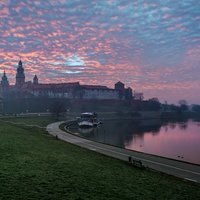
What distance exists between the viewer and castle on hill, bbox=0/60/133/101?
497 ft

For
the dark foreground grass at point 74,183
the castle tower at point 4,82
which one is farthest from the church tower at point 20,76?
the dark foreground grass at point 74,183

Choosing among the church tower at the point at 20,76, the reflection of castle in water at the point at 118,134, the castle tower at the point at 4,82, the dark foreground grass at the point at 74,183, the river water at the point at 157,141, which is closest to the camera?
the dark foreground grass at the point at 74,183

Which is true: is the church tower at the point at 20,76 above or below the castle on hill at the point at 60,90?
above

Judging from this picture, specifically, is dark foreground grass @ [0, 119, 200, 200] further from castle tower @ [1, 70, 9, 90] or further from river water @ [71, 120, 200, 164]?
castle tower @ [1, 70, 9, 90]

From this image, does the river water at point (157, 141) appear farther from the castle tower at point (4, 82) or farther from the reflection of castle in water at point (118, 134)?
the castle tower at point (4, 82)

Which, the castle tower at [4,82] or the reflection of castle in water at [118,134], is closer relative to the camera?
the reflection of castle in water at [118,134]

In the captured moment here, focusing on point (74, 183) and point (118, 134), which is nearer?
point (74, 183)

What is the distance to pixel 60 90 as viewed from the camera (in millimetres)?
169125

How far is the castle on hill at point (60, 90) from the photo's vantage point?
497 ft

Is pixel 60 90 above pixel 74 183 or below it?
above

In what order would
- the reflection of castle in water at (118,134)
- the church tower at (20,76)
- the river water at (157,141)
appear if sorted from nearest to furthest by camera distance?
the river water at (157,141) → the reflection of castle in water at (118,134) → the church tower at (20,76)

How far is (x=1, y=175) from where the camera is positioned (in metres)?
9.96

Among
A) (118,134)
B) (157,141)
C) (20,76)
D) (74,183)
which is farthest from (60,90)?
(74,183)

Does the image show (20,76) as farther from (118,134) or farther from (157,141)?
(157,141)
